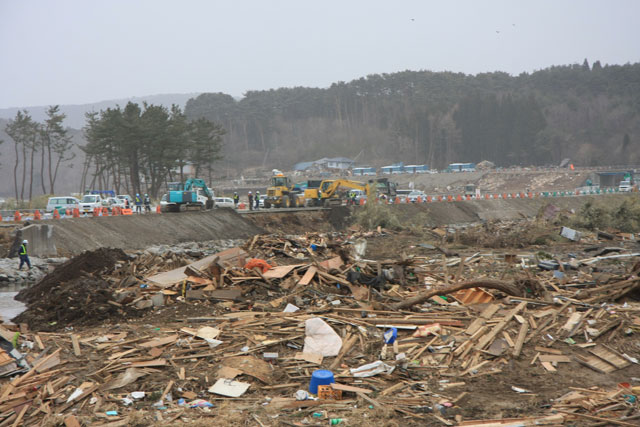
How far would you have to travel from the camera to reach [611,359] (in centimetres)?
773

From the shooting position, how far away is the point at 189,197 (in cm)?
3338

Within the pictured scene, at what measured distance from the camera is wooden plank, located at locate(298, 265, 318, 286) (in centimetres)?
1159

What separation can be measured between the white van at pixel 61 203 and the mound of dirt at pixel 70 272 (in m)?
20.1

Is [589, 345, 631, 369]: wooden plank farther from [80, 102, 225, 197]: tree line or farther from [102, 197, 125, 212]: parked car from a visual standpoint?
[80, 102, 225, 197]: tree line

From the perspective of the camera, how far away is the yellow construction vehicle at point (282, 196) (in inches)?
1541

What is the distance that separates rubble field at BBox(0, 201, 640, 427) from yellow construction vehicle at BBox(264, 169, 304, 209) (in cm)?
2516

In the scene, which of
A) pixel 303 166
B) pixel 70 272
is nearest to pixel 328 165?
pixel 303 166

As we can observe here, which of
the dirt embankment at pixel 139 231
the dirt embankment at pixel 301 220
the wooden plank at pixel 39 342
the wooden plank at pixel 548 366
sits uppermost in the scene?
the wooden plank at pixel 39 342

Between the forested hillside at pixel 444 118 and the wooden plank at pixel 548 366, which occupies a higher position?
the forested hillside at pixel 444 118

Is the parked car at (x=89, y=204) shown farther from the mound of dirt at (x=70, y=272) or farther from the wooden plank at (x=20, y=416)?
the wooden plank at (x=20, y=416)

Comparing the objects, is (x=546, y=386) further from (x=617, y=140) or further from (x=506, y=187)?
(x=617, y=140)

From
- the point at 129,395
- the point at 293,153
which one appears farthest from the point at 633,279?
the point at 293,153

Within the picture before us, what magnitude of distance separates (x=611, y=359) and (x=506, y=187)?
7970 cm

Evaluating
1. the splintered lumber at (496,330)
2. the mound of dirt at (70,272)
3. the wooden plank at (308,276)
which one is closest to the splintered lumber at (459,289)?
the splintered lumber at (496,330)
